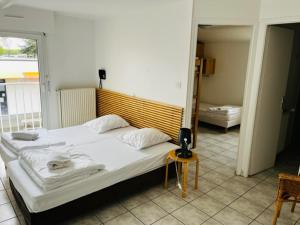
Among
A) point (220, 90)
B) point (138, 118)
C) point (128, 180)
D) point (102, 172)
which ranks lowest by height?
point (128, 180)

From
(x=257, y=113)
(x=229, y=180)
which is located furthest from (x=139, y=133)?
(x=257, y=113)

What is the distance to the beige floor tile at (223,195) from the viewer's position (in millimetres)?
2793

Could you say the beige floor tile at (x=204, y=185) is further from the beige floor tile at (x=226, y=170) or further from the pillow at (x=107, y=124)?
the pillow at (x=107, y=124)

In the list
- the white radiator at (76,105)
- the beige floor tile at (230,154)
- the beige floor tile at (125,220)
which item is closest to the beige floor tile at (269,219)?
the beige floor tile at (125,220)

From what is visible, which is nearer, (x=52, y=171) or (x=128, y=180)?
(x=52, y=171)

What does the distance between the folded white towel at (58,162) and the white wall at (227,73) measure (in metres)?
4.84

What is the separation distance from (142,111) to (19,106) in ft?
8.26

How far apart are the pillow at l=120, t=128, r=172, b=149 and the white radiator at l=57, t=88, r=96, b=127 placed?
1.67 meters

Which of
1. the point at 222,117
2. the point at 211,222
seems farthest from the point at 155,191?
the point at 222,117

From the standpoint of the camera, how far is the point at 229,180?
327 cm

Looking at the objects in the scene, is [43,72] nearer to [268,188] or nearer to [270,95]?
[270,95]

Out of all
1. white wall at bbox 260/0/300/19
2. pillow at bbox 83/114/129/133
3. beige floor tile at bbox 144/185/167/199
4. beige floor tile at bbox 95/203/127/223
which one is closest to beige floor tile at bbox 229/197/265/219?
beige floor tile at bbox 144/185/167/199

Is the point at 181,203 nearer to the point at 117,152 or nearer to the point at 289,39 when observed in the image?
the point at 117,152

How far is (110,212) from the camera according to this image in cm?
252
